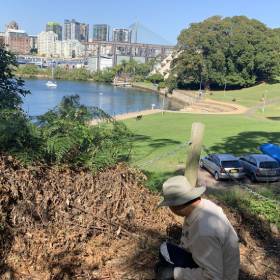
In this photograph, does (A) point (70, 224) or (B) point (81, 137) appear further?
(B) point (81, 137)

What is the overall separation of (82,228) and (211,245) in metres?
2.50

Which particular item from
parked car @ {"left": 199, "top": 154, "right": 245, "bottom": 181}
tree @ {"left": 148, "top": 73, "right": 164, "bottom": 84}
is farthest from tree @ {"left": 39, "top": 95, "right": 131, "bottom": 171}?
tree @ {"left": 148, "top": 73, "right": 164, "bottom": 84}

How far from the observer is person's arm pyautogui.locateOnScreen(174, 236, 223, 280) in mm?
2979

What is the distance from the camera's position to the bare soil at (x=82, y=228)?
15.5ft

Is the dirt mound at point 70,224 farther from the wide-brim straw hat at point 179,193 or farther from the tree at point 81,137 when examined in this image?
the wide-brim straw hat at point 179,193

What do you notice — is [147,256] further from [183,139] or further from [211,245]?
[183,139]

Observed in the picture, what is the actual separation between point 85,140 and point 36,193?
1236 millimetres

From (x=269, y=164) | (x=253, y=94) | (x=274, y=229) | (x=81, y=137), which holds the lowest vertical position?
(x=253, y=94)

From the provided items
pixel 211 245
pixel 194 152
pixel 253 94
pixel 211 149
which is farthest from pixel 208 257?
pixel 253 94

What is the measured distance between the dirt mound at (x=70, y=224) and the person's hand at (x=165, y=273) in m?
1.33

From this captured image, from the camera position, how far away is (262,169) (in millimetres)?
15812

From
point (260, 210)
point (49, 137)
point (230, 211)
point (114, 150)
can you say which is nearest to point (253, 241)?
point (230, 211)

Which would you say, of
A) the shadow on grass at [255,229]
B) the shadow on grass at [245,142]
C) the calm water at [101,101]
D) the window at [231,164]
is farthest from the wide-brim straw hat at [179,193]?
the calm water at [101,101]

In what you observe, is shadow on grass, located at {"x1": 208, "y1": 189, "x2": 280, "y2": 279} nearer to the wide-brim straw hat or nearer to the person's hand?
the person's hand
